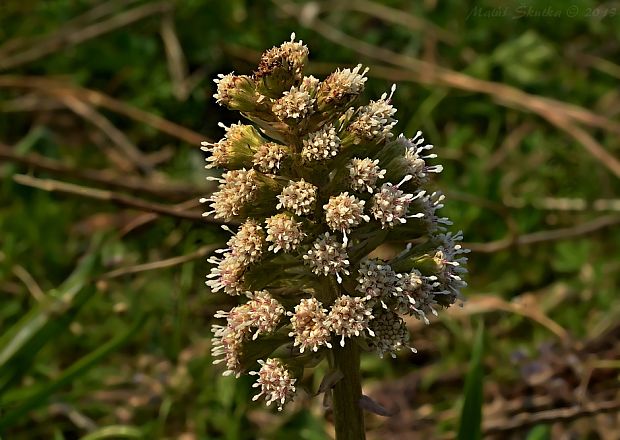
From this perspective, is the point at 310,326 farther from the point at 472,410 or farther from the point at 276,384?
the point at 472,410

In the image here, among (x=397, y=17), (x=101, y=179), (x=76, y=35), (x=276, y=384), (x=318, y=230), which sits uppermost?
(x=397, y=17)

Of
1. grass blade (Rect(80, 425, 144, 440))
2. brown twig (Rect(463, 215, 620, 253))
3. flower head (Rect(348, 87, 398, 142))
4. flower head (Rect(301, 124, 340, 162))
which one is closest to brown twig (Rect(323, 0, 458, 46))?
brown twig (Rect(463, 215, 620, 253))

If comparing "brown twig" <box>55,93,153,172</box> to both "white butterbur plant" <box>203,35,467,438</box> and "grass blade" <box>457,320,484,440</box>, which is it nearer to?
"grass blade" <box>457,320,484,440</box>

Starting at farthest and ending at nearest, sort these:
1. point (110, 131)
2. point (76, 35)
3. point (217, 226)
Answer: point (76, 35) < point (110, 131) < point (217, 226)

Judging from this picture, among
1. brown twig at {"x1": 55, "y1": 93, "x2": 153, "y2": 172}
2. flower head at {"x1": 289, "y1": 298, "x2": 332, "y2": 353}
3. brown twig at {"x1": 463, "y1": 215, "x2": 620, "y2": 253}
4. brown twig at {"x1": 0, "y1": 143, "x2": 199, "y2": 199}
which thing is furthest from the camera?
brown twig at {"x1": 55, "y1": 93, "x2": 153, "y2": 172}

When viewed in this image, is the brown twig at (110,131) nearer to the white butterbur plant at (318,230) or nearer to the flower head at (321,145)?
the white butterbur plant at (318,230)

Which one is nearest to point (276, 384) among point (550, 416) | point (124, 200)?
point (550, 416)

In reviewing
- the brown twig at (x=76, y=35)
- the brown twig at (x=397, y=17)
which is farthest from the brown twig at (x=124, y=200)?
the brown twig at (x=397, y=17)
